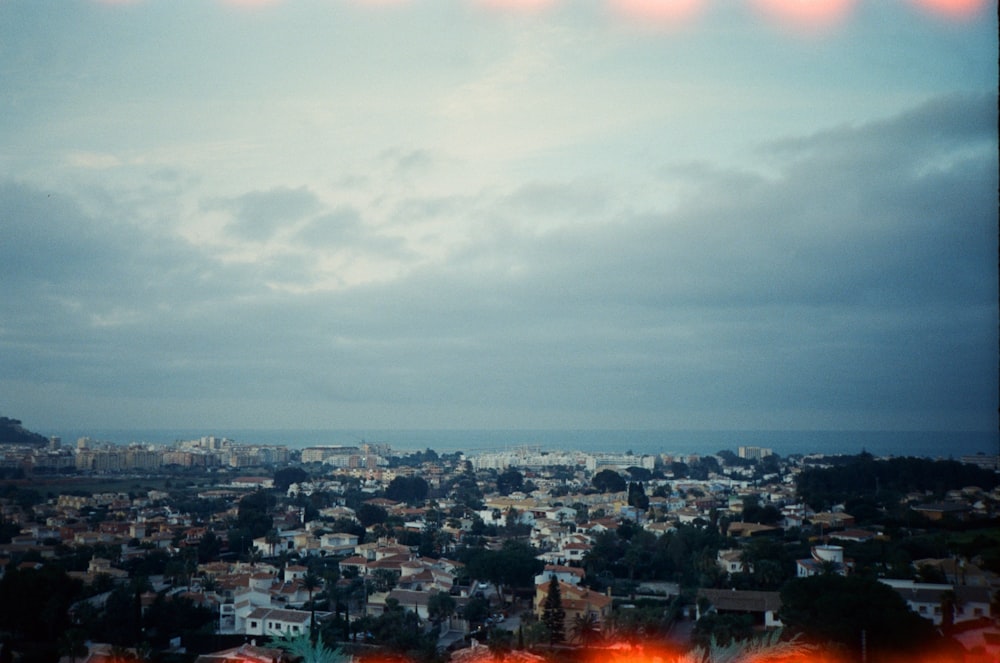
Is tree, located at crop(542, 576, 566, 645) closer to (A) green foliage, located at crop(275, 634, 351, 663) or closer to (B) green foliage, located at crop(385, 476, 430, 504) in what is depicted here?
(A) green foliage, located at crop(275, 634, 351, 663)

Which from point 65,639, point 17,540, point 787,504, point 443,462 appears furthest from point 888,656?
point 443,462

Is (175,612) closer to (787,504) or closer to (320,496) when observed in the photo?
(320,496)

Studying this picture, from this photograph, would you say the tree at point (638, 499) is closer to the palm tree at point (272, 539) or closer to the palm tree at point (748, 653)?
the palm tree at point (272, 539)

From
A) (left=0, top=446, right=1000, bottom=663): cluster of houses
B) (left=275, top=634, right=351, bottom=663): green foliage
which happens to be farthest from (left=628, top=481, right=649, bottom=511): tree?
(left=275, top=634, right=351, bottom=663): green foliage

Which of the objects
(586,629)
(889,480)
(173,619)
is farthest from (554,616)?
(889,480)

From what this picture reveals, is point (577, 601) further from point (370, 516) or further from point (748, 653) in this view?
point (370, 516)

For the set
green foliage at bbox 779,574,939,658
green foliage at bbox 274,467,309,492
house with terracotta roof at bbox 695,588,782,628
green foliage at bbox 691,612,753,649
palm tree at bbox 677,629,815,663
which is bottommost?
green foliage at bbox 274,467,309,492
